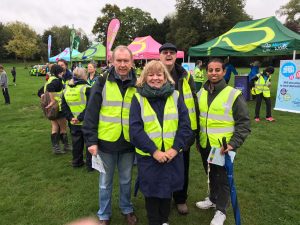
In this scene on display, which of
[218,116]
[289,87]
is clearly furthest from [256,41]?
[218,116]

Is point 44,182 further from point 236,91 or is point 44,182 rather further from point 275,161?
point 275,161

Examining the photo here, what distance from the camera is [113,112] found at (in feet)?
9.73

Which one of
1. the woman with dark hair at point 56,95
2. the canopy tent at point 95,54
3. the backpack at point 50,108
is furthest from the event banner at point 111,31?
the canopy tent at point 95,54

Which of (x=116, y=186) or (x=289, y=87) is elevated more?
(x=289, y=87)

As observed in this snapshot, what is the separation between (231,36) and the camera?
12.4 meters

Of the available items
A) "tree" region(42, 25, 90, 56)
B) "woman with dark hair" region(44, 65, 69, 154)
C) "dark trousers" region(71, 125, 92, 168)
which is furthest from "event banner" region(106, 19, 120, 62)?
"tree" region(42, 25, 90, 56)

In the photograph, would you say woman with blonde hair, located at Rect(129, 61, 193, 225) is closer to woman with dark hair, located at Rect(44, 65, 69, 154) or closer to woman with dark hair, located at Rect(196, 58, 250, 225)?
woman with dark hair, located at Rect(196, 58, 250, 225)

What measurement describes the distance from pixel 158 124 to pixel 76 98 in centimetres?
258

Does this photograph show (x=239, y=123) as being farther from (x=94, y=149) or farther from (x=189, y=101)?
(x=94, y=149)

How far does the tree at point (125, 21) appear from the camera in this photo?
59.9 m

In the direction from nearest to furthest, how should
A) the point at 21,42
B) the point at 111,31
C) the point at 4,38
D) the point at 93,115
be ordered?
the point at 93,115 → the point at 111,31 → the point at 21,42 → the point at 4,38

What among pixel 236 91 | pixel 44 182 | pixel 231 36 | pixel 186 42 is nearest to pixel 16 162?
pixel 44 182

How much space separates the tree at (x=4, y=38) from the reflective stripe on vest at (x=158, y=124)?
7202cm

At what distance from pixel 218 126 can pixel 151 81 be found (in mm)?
934
